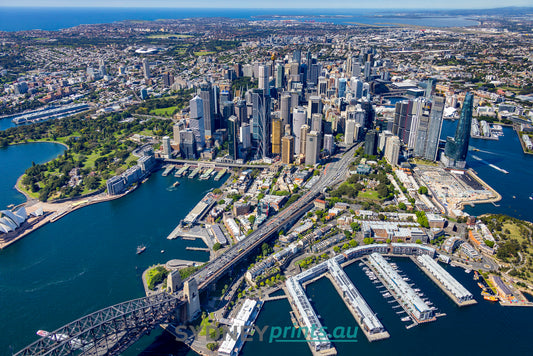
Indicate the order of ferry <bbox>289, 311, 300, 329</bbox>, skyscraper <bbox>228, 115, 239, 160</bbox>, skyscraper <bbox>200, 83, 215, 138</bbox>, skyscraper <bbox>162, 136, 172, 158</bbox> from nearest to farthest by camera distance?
ferry <bbox>289, 311, 300, 329</bbox>
skyscraper <bbox>228, 115, 239, 160</bbox>
skyscraper <bbox>162, 136, 172, 158</bbox>
skyscraper <bbox>200, 83, 215, 138</bbox>

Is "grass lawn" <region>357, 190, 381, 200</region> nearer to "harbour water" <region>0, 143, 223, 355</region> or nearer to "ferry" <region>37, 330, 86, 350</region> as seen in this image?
"harbour water" <region>0, 143, 223, 355</region>

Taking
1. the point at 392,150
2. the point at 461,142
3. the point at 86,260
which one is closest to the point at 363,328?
the point at 86,260

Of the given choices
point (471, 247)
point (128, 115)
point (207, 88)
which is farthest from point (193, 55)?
point (471, 247)

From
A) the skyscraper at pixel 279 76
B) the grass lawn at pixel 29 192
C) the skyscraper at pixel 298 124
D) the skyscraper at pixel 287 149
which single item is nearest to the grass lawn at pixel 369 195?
the skyscraper at pixel 287 149

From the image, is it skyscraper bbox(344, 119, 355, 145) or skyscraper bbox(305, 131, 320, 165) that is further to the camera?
skyscraper bbox(344, 119, 355, 145)

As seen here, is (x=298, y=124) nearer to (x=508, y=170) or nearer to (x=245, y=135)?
(x=245, y=135)

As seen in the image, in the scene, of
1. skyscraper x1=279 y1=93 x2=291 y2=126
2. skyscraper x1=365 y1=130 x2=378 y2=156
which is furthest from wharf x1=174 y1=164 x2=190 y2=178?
skyscraper x1=365 y1=130 x2=378 y2=156

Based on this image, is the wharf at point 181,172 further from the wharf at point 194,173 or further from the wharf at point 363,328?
the wharf at point 363,328

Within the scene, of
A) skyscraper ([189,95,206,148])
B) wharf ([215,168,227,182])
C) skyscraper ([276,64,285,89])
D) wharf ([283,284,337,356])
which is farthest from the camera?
skyscraper ([276,64,285,89])
